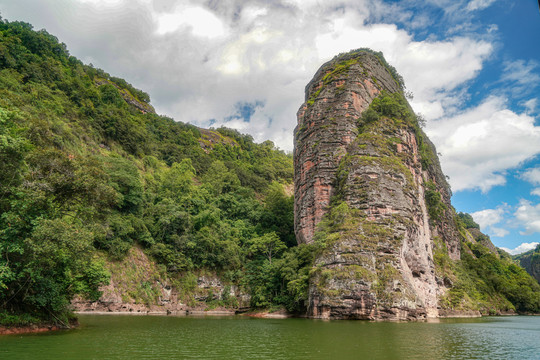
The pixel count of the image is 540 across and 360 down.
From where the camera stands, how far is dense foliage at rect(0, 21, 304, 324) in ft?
53.7

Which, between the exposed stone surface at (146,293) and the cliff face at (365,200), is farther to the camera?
the exposed stone surface at (146,293)

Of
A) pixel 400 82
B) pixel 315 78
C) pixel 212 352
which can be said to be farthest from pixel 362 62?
pixel 212 352

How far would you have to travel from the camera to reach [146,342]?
53.2 feet

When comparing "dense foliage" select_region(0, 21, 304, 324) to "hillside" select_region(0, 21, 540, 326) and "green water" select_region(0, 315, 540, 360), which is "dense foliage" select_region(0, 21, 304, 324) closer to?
"hillside" select_region(0, 21, 540, 326)

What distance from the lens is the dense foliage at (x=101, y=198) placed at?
1638cm

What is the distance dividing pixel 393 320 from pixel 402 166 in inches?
896

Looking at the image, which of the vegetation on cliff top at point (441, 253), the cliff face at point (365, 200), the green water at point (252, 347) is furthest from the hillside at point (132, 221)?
the green water at point (252, 347)

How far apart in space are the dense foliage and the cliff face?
595cm

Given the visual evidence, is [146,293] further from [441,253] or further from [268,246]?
[441,253]

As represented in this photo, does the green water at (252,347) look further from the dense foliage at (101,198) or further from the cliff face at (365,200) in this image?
the cliff face at (365,200)

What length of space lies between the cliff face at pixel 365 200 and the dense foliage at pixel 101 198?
19.5 feet

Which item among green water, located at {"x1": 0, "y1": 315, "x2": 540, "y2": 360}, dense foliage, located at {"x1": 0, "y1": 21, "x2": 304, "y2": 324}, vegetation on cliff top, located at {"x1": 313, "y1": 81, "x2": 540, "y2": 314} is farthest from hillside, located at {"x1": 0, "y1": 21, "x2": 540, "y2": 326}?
green water, located at {"x1": 0, "y1": 315, "x2": 540, "y2": 360}

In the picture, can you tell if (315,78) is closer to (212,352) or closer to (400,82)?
(400,82)

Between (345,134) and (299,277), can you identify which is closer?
(299,277)
